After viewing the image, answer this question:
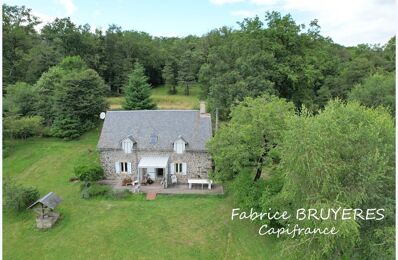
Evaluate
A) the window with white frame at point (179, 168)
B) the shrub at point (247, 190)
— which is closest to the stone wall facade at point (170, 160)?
the window with white frame at point (179, 168)

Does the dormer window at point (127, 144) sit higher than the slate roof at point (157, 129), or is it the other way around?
the slate roof at point (157, 129)

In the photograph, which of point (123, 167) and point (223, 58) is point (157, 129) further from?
point (223, 58)

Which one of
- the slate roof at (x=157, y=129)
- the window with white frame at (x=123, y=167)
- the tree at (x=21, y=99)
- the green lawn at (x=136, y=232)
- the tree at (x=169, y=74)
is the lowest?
the green lawn at (x=136, y=232)

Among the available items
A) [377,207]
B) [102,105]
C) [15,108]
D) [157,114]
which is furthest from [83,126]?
[377,207]

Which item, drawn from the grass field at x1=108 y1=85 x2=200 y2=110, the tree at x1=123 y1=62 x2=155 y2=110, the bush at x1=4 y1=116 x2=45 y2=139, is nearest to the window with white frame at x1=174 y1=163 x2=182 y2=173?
the tree at x1=123 y1=62 x2=155 y2=110

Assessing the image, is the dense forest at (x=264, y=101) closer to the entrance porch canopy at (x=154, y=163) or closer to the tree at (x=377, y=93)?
the tree at (x=377, y=93)

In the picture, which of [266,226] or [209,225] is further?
[209,225]

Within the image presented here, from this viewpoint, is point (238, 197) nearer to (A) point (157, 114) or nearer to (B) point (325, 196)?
(B) point (325, 196)
